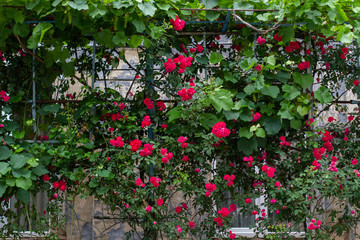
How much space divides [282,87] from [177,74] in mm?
742

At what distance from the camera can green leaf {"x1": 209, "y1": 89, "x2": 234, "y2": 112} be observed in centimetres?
303

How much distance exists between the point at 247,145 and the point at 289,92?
474mm

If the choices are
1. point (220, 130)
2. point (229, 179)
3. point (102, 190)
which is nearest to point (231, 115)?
point (220, 130)

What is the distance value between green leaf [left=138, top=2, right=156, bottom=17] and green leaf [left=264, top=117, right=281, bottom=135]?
Answer: 110 cm

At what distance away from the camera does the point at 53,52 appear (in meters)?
3.23

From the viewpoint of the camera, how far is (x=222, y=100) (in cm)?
306

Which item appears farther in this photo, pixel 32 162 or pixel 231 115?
pixel 231 115

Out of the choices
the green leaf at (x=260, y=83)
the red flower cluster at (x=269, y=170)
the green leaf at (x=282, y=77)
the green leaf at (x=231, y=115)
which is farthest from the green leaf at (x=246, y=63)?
the red flower cluster at (x=269, y=170)

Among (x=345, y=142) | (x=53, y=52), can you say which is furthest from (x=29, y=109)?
(x=345, y=142)

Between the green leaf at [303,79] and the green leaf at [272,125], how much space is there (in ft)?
1.06

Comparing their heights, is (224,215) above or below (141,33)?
below

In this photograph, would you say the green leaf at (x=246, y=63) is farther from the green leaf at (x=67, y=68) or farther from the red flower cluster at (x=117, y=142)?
the green leaf at (x=67, y=68)

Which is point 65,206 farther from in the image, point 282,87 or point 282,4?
point 282,4

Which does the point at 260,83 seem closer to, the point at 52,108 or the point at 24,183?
the point at 52,108
